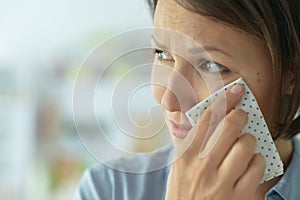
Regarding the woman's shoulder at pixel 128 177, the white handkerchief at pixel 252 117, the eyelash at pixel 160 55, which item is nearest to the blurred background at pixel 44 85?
the woman's shoulder at pixel 128 177

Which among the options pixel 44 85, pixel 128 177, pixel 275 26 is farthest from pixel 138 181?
pixel 44 85

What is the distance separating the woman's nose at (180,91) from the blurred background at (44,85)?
40.6 inches

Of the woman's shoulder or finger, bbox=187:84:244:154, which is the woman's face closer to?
finger, bbox=187:84:244:154

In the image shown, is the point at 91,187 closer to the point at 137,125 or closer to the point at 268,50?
the point at 137,125

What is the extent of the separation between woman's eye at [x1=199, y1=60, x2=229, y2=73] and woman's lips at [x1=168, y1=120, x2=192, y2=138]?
4.0 inches

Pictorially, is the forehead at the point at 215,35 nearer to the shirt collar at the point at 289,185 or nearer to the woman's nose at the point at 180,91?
the woman's nose at the point at 180,91

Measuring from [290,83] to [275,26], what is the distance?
12 centimetres

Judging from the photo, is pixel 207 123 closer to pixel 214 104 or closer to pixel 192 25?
pixel 214 104

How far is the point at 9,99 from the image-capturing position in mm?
1998

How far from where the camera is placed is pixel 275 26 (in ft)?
2.89

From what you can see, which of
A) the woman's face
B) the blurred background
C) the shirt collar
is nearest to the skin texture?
the woman's face

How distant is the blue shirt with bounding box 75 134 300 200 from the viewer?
1028 mm

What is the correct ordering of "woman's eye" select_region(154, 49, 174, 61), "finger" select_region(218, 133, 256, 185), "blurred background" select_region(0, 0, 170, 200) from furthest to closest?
"blurred background" select_region(0, 0, 170, 200) → "woman's eye" select_region(154, 49, 174, 61) → "finger" select_region(218, 133, 256, 185)

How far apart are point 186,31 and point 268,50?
14 centimetres
